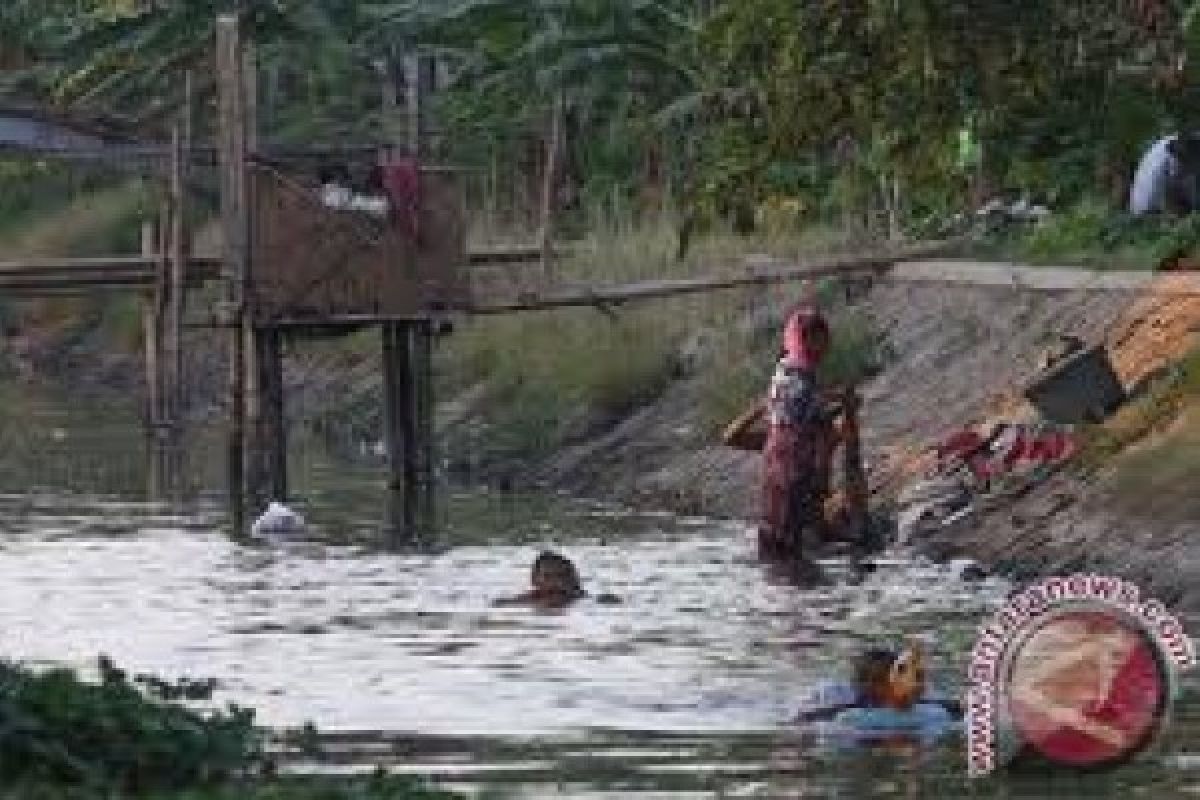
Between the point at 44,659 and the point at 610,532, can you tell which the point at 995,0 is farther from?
the point at 44,659

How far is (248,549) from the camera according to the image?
107ft

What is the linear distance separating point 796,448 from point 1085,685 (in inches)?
504

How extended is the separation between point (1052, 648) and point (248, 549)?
56.4 feet

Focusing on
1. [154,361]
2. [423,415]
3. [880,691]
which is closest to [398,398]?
[423,415]

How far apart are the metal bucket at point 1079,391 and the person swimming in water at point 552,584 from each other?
4900mm

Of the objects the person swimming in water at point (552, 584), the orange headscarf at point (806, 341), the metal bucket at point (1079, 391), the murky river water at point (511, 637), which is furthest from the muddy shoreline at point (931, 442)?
the person swimming in water at point (552, 584)

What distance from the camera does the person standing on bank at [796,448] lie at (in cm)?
2875

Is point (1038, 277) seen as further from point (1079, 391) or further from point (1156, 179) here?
point (1079, 391)

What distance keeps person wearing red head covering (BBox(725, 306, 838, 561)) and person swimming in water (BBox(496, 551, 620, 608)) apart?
2.59 m

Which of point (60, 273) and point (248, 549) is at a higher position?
point (60, 273)

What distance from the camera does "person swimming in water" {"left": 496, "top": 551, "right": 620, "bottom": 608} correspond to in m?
26.4

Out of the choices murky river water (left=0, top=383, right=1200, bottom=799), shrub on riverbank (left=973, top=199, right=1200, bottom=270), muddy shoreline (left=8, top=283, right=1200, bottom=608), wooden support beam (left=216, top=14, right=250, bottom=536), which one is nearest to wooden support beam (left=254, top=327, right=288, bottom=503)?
wooden support beam (left=216, top=14, right=250, bottom=536)

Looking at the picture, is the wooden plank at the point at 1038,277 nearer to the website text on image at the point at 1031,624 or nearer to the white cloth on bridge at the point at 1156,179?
the white cloth on bridge at the point at 1156,179

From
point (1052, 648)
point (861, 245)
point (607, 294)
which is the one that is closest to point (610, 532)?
point (607, 294)
